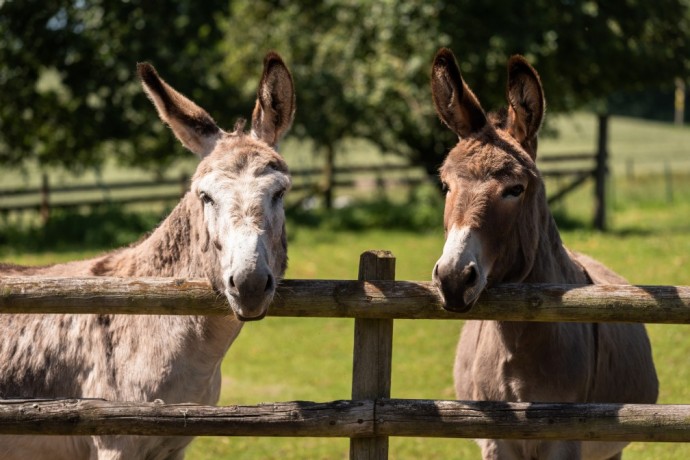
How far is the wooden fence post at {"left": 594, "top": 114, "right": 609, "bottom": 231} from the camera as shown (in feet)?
61.0

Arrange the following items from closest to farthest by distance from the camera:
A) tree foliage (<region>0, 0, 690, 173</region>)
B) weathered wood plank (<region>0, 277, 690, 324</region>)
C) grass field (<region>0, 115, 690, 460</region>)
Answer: weathered wood plank (<region>0, 277, 690, 324</region>), grass field (<region>0, 115, 690, 460</region>), tree foliage (<region>0, 0, 690, 173</region>)

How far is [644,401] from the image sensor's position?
561 centimetres

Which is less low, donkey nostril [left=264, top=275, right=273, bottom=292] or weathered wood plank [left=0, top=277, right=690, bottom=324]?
donkey nostril [left=264, top=275, right=273, bottom=292]

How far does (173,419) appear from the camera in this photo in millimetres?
4082

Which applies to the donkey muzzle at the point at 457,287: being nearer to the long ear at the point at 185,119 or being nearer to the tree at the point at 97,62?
the long ear at the point at 185,119

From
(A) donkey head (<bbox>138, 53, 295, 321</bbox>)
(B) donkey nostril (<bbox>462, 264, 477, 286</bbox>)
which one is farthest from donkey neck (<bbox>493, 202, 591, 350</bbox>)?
(A) donkey head (<bbox>138, 53, 295, 321</bbox>)

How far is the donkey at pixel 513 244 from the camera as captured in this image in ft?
14.4

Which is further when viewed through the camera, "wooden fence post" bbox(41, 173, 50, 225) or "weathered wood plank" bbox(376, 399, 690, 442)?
"wooden fence post" bbox(41, 173, 50, 225)

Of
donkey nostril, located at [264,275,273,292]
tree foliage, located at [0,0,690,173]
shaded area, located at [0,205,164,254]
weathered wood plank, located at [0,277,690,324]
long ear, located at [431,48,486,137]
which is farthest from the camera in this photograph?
tree foliage, located at [0,0,690,173]

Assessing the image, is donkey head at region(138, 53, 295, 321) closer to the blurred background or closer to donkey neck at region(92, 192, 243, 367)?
donkey neck at region(92, 192, 243, 367)

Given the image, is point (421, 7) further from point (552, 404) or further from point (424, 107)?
point (552, 404)

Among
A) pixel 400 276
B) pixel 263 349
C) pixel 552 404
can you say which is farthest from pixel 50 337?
pixel 400 276

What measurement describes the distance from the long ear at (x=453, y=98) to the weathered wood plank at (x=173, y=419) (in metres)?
1.56

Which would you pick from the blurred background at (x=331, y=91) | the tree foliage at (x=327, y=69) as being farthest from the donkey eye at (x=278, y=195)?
the tree foliage at (x=327, y=69)
